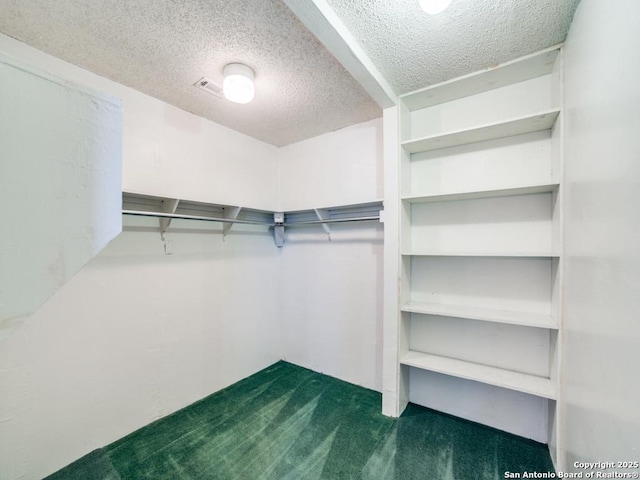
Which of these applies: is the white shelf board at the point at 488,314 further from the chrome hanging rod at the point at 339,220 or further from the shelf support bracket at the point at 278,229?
the shelf support bracket at the point at 278,229

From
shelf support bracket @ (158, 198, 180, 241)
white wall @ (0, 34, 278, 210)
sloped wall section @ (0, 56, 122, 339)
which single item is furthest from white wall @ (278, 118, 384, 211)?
sloped wall section @ (0, 56, 122, 339)

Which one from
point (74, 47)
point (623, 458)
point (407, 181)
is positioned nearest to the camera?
point (623, 458)

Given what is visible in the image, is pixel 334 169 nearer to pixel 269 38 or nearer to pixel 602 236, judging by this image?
pixel 269 38

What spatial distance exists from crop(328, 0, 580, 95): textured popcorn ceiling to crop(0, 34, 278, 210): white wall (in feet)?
4.84

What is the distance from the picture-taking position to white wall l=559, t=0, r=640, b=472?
0.79 meters

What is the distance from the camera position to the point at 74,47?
1469 millimetres

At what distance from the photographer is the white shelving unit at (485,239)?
1620 millimetres

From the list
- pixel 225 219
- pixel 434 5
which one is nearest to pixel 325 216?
pixel 225 219

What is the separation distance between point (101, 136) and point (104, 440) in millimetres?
2033

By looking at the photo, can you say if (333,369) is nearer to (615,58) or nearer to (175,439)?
(175,439)

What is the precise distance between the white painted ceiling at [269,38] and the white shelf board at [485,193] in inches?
29.9

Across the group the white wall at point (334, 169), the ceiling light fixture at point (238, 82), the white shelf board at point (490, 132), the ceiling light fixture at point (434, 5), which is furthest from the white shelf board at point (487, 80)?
the ceiling light fixture at point (238, 82)

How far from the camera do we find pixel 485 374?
5.62 ft

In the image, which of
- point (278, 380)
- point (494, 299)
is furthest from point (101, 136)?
point (278, 380)
